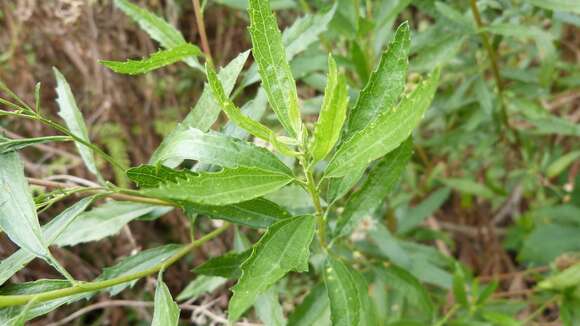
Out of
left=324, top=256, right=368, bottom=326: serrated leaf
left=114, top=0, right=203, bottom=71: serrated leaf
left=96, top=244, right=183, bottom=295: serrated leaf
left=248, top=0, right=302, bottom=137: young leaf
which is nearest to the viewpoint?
left=248, top=0, right=302, bottom=137: young leaf

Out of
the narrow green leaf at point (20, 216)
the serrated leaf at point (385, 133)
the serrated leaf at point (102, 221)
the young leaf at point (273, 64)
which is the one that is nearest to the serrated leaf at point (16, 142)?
the narrow green leaf at point (20, 216)

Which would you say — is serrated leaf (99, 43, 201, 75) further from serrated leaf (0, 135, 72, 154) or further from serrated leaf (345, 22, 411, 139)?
serrated leaf (345, 22, 411, 139)

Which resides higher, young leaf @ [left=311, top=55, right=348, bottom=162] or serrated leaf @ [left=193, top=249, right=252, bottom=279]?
young leaf @ [left=311, top=55, right=348, bottom=162]

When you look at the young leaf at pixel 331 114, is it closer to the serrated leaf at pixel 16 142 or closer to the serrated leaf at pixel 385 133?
the serrated leaf at pixel 385 133

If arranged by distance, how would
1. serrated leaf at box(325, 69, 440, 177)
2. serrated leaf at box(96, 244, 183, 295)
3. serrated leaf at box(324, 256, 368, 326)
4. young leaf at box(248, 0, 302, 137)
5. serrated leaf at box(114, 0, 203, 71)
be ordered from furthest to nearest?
serrated leaf at box(114, 0, 203, 71) → serrated leaf at box(96, 244, 183, 295) → serrated leaf at box(324, 256, 368, 326) → young leaf at box(248, 0, 302, 137) → serrated leaf at box(325, 69, 440, 177)

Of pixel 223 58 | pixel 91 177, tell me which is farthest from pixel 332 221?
pixel 223 58

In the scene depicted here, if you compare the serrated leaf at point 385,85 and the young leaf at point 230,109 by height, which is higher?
the serrated leaf at point 385,85

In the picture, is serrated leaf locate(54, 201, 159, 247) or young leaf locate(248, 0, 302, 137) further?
serrated leaf locate(54, 201, 159, 247)

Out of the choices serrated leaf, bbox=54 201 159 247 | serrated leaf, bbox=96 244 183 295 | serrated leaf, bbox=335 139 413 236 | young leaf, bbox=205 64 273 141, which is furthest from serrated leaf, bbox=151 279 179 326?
serrated leaf, bbox=335 139 413 236

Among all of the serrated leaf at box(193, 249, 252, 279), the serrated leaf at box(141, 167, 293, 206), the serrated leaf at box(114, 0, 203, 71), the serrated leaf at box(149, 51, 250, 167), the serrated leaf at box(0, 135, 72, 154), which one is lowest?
the serrated leaf at box(193, 249, 252, 279)
